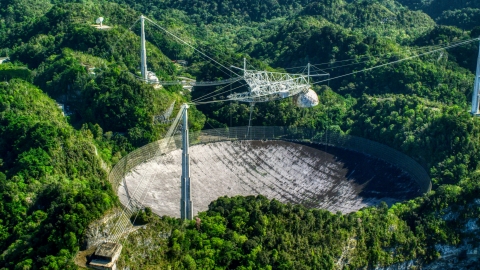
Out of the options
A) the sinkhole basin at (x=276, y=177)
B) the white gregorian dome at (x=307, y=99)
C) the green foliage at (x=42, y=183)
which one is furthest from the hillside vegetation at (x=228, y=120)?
the white gregorian dome at (x=307, y=99)

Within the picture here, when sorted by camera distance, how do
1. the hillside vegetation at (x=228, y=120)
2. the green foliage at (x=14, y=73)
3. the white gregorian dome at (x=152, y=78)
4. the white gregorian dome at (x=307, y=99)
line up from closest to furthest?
the hillside vegetation at (x=228, y=120) → the white gregorian dome at (x=307, y=99) → the white gregorian dome at (x=152, y=78) → the green foliage at (x=14, y=73)

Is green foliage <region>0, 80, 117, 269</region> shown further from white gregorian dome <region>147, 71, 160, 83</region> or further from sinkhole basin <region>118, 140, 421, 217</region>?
white gregorian dome <region>147, 71, 160, 83</region>

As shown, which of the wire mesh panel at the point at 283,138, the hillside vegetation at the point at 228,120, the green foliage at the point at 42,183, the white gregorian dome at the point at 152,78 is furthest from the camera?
the white gregorian dome at the point at 152,78

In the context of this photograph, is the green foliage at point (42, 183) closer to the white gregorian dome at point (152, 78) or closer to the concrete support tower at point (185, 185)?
the concrete support tower at point (185, 185)

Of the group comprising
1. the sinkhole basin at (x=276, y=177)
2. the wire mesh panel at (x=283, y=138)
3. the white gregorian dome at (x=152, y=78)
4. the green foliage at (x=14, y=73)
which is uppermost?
the white gregorian dome at (x=152, y=78)

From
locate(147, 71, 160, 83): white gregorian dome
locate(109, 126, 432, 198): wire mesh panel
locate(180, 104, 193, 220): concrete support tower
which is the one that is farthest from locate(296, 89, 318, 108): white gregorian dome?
locate(180, 104, 193, 220): concrete support tower

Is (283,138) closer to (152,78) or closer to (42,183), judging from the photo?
(152,78)

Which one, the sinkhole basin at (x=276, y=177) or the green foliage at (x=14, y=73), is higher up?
the green foliage at (x=14, y=73)

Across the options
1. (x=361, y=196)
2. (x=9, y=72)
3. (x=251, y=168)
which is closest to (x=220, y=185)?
(x=251, y=168)
